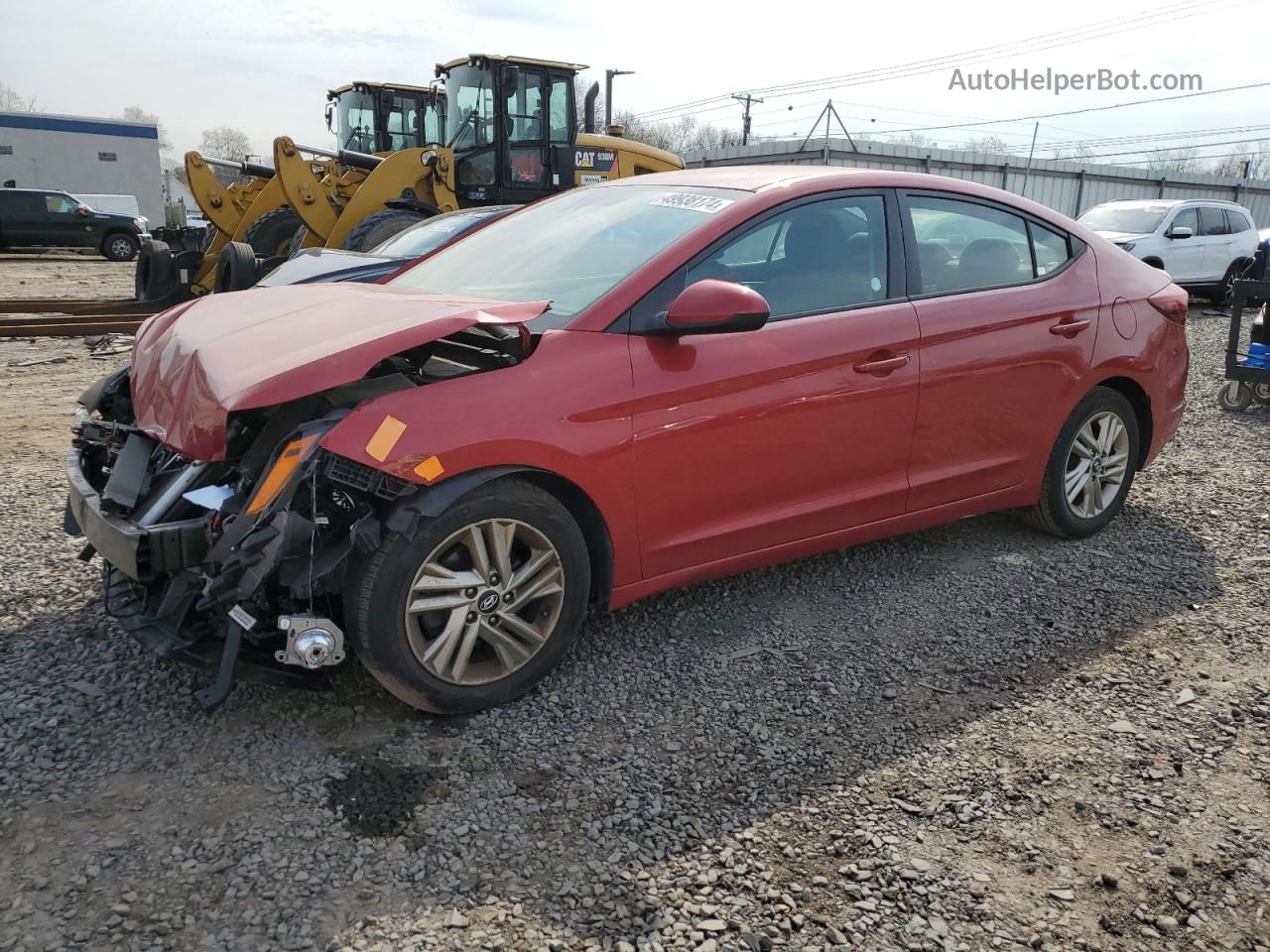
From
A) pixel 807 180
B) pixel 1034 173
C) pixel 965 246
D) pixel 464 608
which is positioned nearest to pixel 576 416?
pixel 464 608

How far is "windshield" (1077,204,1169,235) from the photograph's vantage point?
15.2 m

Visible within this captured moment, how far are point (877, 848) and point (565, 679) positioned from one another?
47.8 inches

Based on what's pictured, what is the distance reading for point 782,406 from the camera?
135 inches

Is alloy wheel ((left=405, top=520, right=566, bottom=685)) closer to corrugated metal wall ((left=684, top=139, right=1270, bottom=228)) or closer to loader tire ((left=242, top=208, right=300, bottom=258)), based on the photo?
loader tire ((left=242, top=208, right=300, bottom=258))

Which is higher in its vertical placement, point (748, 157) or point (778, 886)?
point (748, 157)

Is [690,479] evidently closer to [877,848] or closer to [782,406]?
[782,406]

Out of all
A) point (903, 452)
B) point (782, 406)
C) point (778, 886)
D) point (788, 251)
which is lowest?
point (778, 886)

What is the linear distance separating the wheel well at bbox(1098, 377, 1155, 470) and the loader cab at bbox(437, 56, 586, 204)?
926 centimetres

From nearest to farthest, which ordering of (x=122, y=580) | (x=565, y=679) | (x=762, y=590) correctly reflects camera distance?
(x=122, y=580) < (x=565, y=679) < (x=762, y=590)

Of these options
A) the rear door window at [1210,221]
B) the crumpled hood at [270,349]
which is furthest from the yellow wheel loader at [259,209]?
the rear door window at [1210,221]

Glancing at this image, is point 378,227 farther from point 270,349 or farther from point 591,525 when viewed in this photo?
point 591,525

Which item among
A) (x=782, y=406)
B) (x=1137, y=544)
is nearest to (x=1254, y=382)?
(x=1137, y=544)

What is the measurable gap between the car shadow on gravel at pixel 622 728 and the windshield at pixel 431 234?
4.07 m

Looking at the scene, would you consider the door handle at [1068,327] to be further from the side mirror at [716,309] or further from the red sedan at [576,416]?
the side mirror at [716,309]
